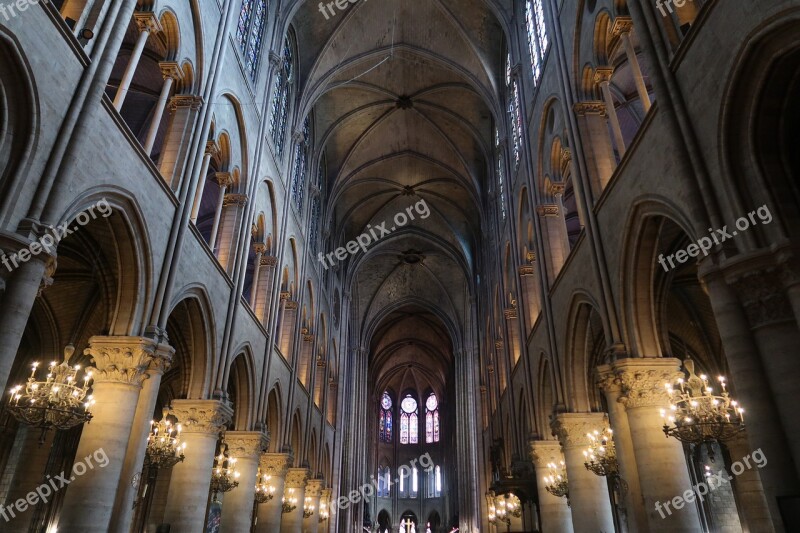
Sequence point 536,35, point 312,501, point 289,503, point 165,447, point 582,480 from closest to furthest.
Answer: point 165,447
point 582,480
point 536,35
point 289,503
point 312,501

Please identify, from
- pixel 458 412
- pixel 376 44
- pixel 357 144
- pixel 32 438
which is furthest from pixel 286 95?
pixel 458 412

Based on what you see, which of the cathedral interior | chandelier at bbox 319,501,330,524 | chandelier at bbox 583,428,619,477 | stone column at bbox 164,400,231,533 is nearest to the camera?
the cathedral interior

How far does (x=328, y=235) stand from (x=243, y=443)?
604 inches

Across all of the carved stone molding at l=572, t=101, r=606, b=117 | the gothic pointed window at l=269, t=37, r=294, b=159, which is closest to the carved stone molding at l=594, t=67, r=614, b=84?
the carved stone molding at l=572, t=101, r=606, b=117

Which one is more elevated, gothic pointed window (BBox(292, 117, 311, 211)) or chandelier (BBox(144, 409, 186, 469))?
gothic pointed window (BBox(292, 117, 311, 211))

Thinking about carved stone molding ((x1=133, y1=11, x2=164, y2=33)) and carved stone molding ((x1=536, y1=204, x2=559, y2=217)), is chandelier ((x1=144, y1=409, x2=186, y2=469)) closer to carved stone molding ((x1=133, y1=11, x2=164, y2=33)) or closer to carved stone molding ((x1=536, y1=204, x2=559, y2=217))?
carved stone molding ((x1=133, y1=11, x2=164, y2=33))

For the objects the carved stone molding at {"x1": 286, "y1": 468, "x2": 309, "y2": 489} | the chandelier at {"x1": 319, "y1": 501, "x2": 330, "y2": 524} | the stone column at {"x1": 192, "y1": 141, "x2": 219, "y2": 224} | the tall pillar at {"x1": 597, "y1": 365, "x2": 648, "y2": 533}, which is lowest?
the tall pillar at {"x1": 597, "y1": 365, "x2": 648, "y2": 533}

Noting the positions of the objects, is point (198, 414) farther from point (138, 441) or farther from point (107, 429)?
point (107, 429)

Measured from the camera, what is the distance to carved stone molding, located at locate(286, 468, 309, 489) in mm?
21500

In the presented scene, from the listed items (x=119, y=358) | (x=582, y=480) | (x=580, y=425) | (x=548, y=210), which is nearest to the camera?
(x=119, y=358)

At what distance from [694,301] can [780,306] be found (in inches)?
429

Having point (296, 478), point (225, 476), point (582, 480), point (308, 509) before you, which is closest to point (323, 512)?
point (308, 509)

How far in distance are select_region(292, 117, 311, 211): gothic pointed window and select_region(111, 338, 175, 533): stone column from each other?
40.6 ft

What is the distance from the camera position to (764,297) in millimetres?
5840
